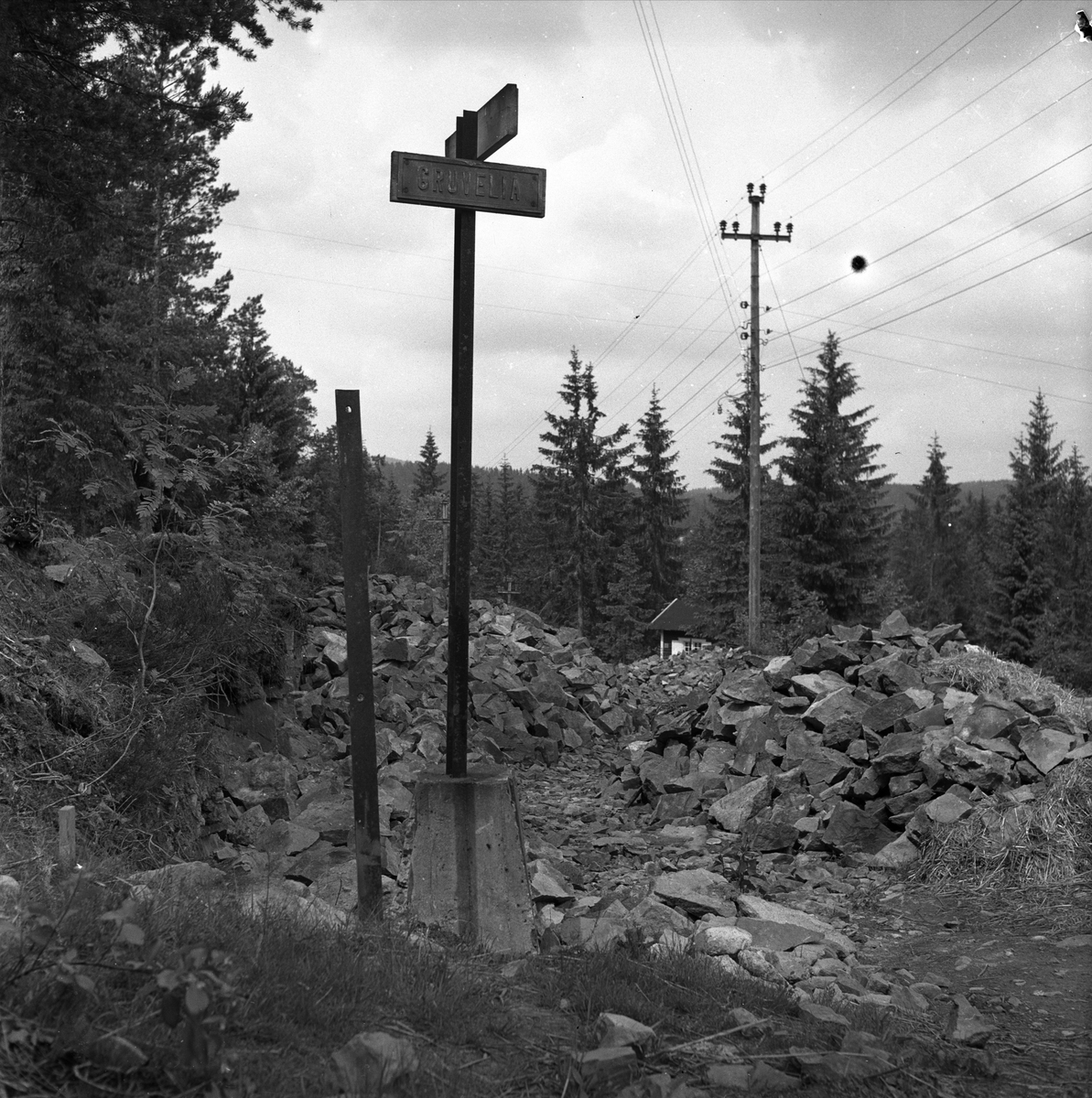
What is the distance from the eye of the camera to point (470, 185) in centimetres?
542

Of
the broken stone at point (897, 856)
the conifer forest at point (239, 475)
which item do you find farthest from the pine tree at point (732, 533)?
the broken stone at point (897, 856)

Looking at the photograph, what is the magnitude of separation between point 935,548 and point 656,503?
906 inches

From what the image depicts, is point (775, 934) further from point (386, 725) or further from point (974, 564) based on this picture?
point (974, 564)

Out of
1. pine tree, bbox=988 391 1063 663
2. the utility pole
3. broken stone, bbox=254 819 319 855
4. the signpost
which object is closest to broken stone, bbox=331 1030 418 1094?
the signpost

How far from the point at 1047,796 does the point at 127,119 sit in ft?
37.4

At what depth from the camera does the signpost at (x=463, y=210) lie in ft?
17.5

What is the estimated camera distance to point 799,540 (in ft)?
119

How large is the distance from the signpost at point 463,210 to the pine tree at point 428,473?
78.9 metres

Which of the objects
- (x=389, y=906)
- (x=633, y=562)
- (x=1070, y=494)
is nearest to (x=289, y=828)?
(x=389, y=906)

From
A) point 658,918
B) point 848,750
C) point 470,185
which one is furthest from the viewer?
point 848,750

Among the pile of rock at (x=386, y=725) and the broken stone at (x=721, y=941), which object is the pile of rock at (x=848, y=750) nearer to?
the pile of rock at (x=386, y=725)

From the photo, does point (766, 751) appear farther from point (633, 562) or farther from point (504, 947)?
point (633, 562)

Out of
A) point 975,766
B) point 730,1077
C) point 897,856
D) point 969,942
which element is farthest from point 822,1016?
point 975,766

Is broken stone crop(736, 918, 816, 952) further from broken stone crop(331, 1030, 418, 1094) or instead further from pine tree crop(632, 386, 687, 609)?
pine tree crop(632, 386, 687, 609)
